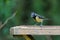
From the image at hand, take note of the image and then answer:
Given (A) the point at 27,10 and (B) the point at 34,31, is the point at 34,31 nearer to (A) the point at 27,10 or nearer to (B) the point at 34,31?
(B) the point at 34,31

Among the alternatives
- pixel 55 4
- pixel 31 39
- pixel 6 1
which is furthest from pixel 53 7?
pixel 31 39

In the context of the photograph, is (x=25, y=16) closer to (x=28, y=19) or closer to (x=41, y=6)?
(x=28, y=19)

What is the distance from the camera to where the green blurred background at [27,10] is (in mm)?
6176

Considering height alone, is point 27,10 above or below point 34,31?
above

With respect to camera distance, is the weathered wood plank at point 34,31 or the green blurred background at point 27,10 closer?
the weathered wood plank at point 34,31

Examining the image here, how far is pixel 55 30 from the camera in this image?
143 inches

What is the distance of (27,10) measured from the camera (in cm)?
646

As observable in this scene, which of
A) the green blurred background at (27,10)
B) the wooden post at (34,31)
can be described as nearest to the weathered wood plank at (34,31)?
the wooden post at (34,31)

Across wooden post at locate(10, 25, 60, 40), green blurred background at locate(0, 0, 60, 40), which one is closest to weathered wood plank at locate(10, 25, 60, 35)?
wooden post at locate(10, 25, 60, 40)

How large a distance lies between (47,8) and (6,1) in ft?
3.02

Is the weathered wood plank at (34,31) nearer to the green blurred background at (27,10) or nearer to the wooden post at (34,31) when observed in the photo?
the wooden post at (34,31)

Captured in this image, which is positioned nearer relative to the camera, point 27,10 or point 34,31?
point 34,31

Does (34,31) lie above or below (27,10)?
below

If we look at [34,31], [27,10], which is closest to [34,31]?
[34,31]
